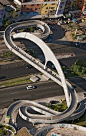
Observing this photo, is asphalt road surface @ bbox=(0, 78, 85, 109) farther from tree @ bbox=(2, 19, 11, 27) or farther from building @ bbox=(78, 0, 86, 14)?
building @ bbox=(78, 0, 86, 14)

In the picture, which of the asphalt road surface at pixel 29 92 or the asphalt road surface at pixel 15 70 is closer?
the asphalt road surface at pixel 29 92

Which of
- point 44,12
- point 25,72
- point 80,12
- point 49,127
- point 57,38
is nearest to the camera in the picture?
point 49,127

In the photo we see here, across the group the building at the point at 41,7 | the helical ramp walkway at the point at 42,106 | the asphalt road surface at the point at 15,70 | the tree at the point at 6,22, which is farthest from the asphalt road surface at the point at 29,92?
the building at the point at 41,7

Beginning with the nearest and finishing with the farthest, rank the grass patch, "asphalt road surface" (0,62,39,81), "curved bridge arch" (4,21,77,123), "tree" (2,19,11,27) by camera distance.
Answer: "curved bridge arch" (4,21,77,123)
the grass patch
"asphalt road surface" (0,62,39,81)
"tree" (2,19,11,27)

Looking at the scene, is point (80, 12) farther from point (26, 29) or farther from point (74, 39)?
point (26, 29)

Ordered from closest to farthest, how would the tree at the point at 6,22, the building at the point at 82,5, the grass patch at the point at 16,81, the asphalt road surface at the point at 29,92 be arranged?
→ the asphalt road surface at the point at 29,92, the grass patch at the point at 16,81, the tree at the point at 6,22, the building at the point at 82,5

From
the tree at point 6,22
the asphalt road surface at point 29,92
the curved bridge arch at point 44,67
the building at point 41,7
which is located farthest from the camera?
the building at point 41,7

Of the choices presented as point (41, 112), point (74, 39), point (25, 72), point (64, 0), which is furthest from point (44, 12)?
point (41, 112)

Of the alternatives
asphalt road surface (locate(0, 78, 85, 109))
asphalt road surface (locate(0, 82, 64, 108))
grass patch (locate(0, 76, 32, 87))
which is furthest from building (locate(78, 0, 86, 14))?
grass patch (locate(0, 76, 32, 87))

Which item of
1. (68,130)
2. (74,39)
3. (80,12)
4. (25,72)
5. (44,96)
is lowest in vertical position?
(68,130)

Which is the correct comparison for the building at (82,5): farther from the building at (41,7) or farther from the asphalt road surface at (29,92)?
the asphalt road surface at (29,92)

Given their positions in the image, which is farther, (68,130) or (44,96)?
(44,96)
